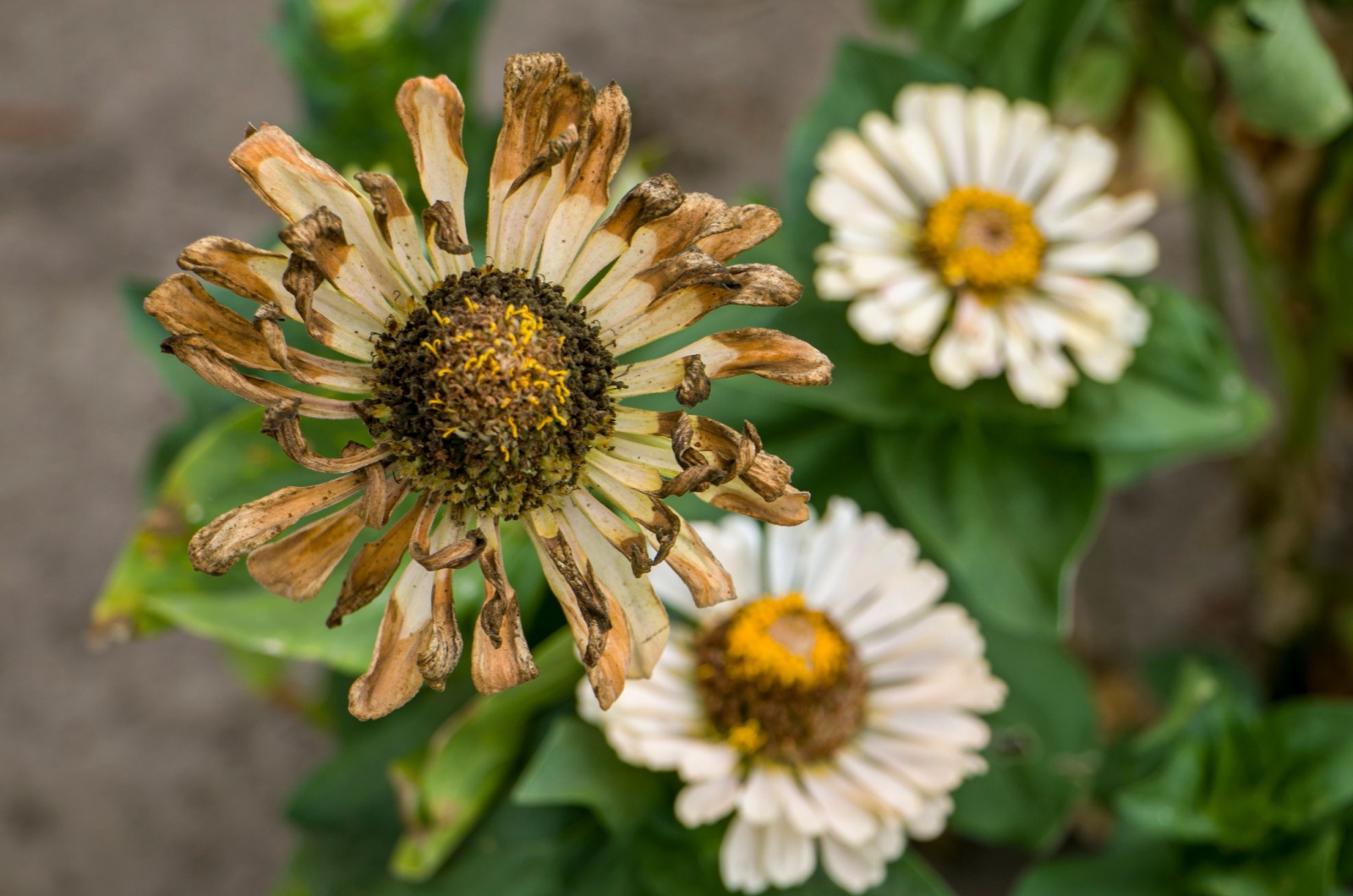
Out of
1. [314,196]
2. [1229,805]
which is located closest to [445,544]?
[314,196]

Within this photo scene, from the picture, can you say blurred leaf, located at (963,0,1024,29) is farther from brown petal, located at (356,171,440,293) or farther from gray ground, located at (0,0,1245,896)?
gray ground, located at (0,0,1245,896)

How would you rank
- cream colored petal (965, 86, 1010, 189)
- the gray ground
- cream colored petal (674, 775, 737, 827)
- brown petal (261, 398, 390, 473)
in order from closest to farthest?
brown petal (261, 398, 390, 473)
cream colored petal (674, 775, 737, 827)
cream colored petal (965, 86, 1010, 189)
the gray ground

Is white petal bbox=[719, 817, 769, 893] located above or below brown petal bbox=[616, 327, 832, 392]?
below

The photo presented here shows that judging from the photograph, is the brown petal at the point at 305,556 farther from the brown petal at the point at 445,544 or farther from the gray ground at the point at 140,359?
the gray ground at the point at 140,359

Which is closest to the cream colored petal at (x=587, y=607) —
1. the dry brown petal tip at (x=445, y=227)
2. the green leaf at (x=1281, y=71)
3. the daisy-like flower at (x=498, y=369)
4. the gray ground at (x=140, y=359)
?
the daisy-like flower at (x=498, y=369)

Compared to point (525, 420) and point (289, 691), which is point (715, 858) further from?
point (289, 691)

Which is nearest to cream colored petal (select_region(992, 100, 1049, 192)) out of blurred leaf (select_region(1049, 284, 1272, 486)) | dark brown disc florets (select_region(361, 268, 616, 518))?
blurred leaf (select_region(1049, 284, 1272, 486))

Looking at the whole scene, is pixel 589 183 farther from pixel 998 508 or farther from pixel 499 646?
pixel 998 508
